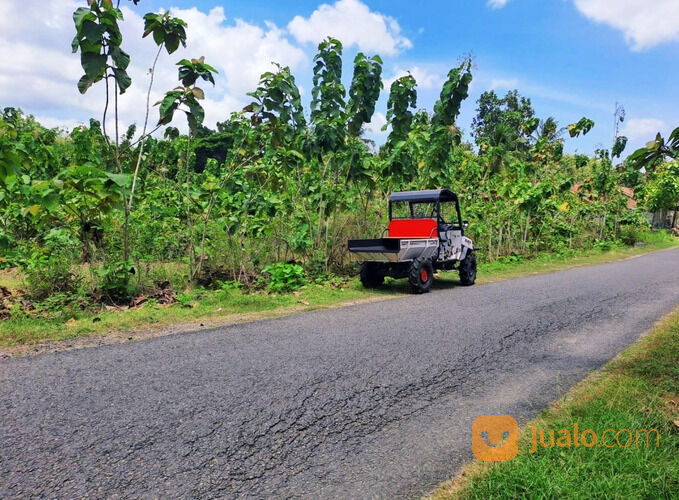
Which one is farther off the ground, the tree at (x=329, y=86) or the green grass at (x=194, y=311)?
the tree at (x=329, y=86)

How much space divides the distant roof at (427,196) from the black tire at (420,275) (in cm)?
150

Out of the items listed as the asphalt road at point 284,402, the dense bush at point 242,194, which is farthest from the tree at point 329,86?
the asphalt road at point 284,402

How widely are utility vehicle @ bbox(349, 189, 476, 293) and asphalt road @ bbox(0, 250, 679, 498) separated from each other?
288 centimetres

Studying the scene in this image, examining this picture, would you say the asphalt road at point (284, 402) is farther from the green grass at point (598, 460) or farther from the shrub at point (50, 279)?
the shrub at point (50, 279)

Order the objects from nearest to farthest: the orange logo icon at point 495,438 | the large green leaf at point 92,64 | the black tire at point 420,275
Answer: the orange logo icon at point 495,438, the large green leaf at point 92,64, the black tire at point 420,275

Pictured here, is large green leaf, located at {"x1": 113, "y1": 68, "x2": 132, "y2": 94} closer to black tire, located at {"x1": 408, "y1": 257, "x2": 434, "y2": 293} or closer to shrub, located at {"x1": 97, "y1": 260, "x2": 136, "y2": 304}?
shrub, located at {"x1": 97, "y1": 260, "x2": 136, "y2": 304}

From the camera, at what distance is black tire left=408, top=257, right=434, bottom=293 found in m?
9.48

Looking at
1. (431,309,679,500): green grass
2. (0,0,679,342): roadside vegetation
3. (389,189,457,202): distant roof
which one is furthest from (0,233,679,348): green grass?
(431,309,679,500): green grass

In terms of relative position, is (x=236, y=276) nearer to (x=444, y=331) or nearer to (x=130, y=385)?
(x=444, y=331)

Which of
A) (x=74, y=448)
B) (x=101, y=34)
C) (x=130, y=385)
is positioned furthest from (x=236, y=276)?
(x=74, y=448)

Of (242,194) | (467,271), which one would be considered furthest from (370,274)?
(242,194)

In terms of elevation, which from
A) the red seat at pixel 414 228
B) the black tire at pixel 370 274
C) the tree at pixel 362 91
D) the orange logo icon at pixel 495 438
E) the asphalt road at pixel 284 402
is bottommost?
the orange logo icon at pixel 495 438

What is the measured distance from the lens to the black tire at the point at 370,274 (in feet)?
32.9

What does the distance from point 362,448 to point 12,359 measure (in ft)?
12.4
